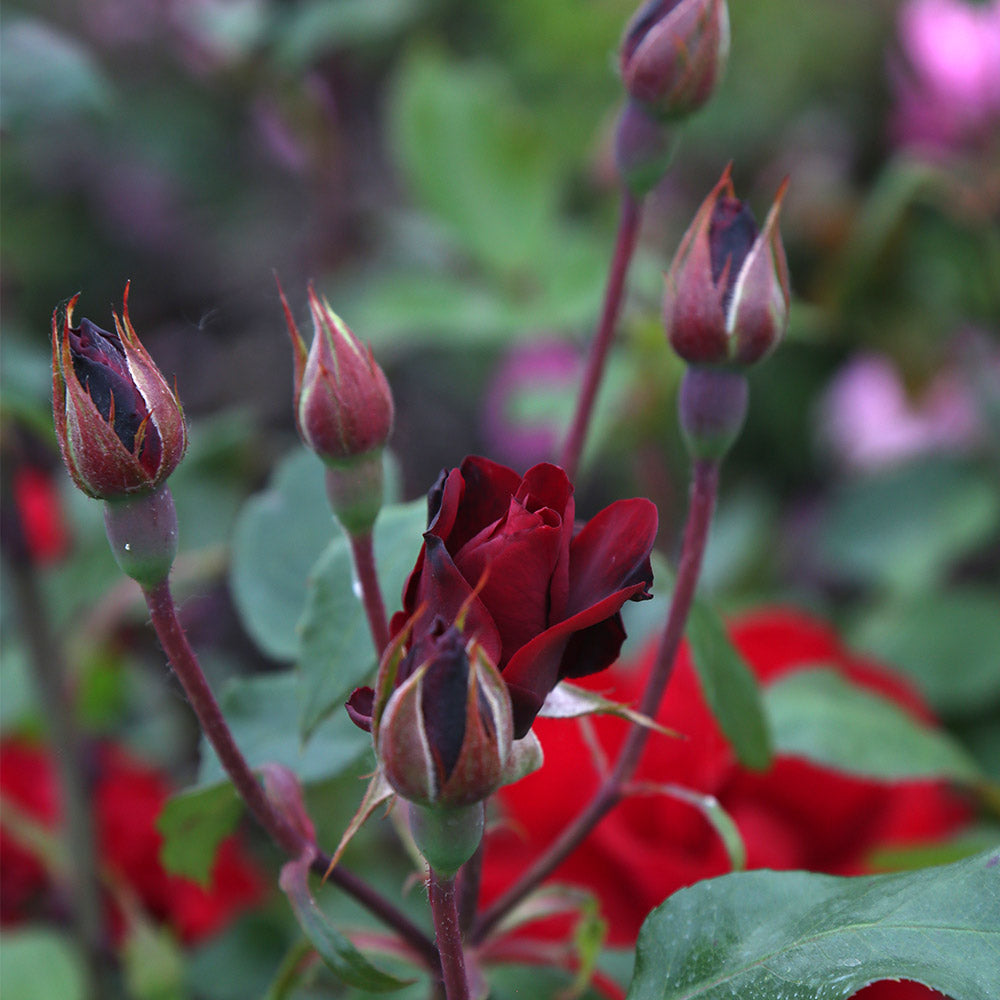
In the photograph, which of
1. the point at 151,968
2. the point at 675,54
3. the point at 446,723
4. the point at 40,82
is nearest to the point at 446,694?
the point at 446,723

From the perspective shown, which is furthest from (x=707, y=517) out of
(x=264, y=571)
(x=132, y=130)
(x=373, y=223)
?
(x=132, y=130)

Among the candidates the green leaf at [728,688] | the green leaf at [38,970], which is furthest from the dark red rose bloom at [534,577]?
the green leaf at [38,970]

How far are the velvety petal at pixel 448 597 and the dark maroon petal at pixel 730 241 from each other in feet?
0.41

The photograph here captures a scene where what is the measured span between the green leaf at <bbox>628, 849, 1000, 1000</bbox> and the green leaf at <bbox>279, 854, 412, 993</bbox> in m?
0.07

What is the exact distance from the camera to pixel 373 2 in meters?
0.85

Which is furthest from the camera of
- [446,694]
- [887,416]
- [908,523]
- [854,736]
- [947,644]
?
[887,416]

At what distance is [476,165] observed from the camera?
0.88 m

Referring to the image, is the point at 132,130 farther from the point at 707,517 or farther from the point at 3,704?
the point at 707,517

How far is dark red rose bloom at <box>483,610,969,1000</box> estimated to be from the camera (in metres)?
0.44

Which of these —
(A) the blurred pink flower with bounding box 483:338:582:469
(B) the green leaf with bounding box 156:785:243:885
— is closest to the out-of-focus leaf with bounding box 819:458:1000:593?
(A) the blurred pink flower with bounding box 483:338:582:469

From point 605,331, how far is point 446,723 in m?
0.19

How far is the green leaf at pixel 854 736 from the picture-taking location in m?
0.44

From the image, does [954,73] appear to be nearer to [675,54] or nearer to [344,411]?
[675,54]

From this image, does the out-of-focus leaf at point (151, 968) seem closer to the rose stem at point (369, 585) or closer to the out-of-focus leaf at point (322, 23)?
the rose stem at point (369, 585)
